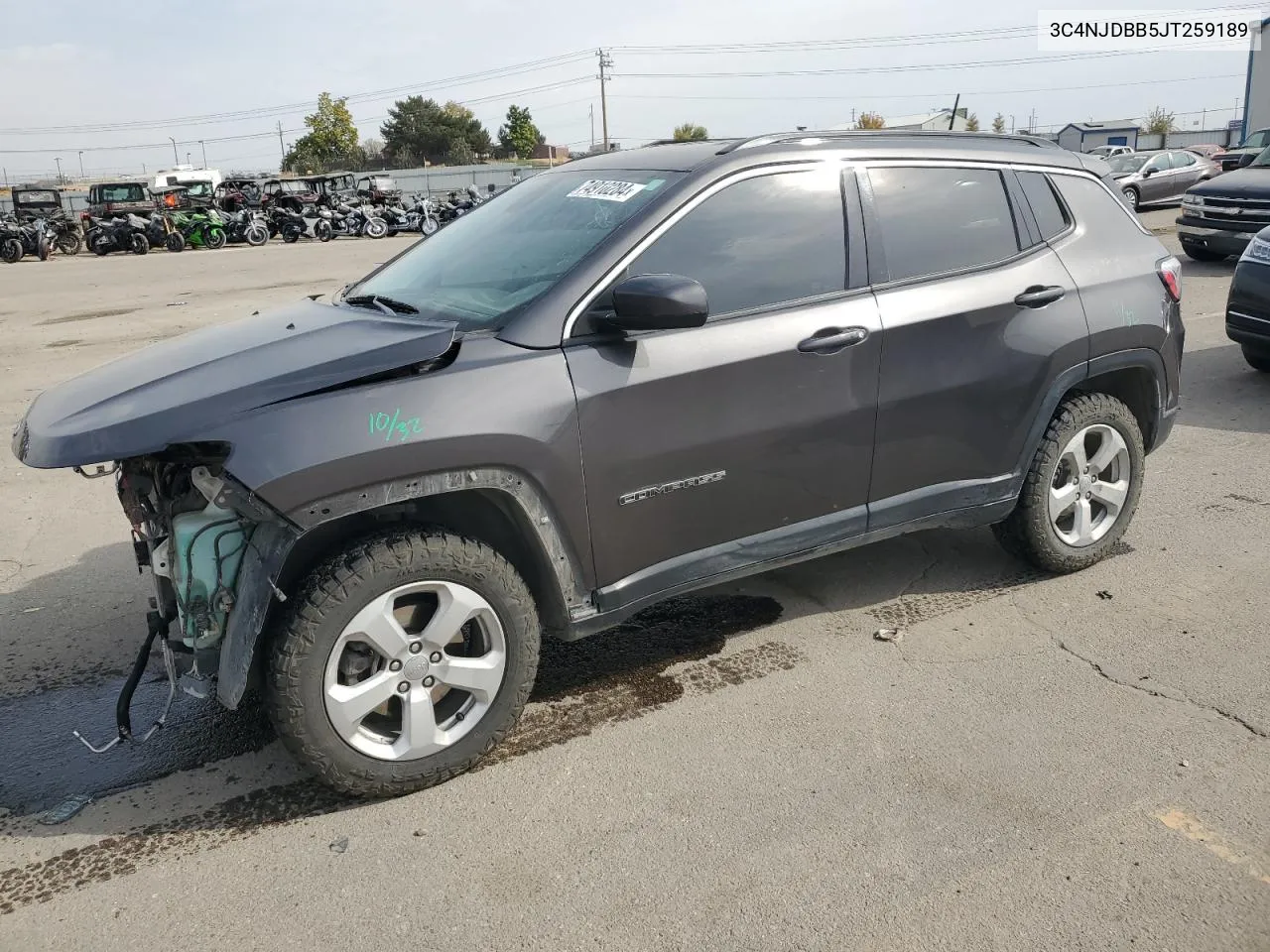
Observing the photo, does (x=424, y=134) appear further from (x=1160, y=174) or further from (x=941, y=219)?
(x=941, y=219)

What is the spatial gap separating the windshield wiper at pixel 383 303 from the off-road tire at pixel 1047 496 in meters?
2.61

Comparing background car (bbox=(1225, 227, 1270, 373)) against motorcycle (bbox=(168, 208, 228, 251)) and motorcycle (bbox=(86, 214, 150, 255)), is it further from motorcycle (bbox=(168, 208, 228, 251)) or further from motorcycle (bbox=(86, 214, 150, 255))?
motorcycle (bbox=(86, 214, 150, 255))

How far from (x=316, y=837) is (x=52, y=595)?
7.97ft

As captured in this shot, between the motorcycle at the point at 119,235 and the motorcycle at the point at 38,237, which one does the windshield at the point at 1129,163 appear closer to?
the motorcycle at the point at 119,235

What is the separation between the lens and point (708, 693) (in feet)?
11.9

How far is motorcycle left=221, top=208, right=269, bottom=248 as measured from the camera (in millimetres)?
26609

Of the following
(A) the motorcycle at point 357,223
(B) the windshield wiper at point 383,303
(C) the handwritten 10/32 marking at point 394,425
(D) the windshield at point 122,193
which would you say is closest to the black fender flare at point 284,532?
(C) the handwritten 10/32 marking at point 394,425

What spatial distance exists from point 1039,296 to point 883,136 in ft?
2.94

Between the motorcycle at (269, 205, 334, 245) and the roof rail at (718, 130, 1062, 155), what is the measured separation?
85.1 ft

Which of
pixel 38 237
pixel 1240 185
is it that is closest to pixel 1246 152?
pixel 1240 185

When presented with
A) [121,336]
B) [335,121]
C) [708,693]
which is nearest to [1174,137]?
[335,121]

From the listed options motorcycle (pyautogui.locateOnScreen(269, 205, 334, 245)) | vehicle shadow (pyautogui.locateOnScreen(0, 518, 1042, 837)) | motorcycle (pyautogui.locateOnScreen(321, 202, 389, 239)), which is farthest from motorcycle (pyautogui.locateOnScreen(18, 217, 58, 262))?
vehicle shadow (pyautogui.locateOnScreen(0, 518, 1042, 837))

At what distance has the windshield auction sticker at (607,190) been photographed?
3.55 m

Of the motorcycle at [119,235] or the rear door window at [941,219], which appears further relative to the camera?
the motorcycle at [119,235]
